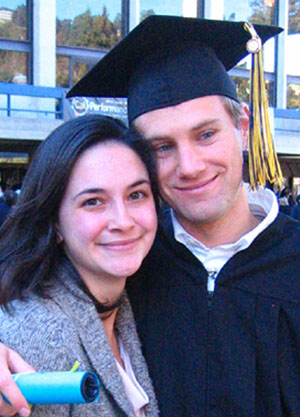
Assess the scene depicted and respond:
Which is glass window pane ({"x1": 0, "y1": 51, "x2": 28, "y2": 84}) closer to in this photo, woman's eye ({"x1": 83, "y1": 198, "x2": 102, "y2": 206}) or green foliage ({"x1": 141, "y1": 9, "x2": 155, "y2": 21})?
green foliage ({"x1": 141, "y1": 9, "x2": 155, "y2": 21})

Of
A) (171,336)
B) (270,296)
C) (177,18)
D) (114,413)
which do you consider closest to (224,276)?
(270,296)

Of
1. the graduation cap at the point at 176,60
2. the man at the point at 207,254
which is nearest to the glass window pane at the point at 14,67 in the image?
the graduation cap at the point at 176,60

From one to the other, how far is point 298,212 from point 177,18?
7513mm

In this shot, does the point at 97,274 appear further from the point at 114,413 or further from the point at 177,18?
the point at 177,18

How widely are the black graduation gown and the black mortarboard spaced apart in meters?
0.53

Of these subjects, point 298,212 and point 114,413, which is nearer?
point 114,413

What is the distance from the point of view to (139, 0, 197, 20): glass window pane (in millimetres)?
17578

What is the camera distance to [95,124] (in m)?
1.72

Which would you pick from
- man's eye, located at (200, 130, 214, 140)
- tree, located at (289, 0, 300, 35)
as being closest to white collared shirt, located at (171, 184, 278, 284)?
man's eye, located at (200, 130, 214, 140)

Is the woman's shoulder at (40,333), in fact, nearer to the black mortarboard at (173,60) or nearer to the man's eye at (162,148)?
the man's eye at (162,148)

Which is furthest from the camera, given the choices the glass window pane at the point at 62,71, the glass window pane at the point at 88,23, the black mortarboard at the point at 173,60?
the glass window pane at the point at 88,23

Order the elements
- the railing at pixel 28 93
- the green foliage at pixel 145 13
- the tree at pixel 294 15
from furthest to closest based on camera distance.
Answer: the tree at pixel 294 15 < the green foliage at pixel 145 13 < the railing at pixel 28 93

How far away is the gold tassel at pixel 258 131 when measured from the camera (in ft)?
6.65

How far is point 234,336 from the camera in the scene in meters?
1.63
